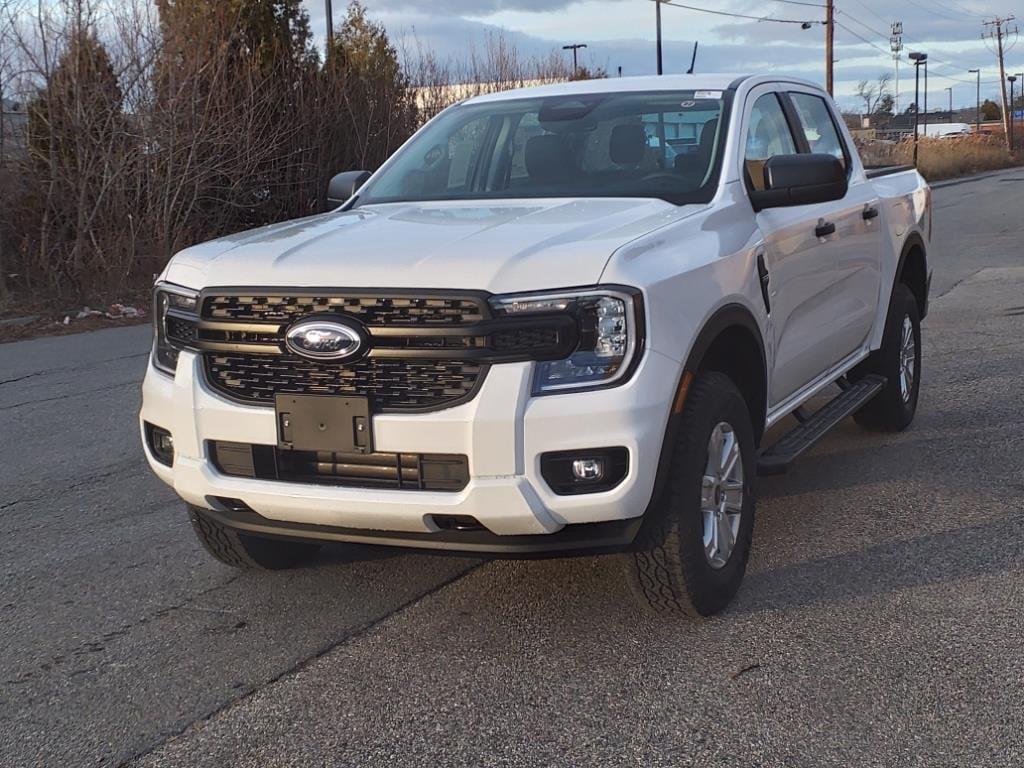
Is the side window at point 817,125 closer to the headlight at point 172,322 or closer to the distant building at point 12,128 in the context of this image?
the headlight at point 172,322

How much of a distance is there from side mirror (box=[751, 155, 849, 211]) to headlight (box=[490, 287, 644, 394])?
1.27 m

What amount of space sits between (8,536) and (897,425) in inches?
177

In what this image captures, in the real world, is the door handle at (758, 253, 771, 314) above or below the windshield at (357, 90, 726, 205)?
below

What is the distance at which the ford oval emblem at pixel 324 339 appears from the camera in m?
3.48

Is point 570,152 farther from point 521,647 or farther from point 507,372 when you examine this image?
point 521,647

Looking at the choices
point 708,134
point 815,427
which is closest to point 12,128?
point 708,134

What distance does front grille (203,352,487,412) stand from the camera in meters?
3.43

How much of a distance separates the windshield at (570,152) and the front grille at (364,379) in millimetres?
1401

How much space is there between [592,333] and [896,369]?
3391 mm

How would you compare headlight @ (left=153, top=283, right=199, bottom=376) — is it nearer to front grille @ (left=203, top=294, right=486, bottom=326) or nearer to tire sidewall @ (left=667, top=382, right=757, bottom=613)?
front grille @ (left=203, top=294, right=486, bottom=326)

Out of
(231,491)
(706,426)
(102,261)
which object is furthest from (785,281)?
(102,261)

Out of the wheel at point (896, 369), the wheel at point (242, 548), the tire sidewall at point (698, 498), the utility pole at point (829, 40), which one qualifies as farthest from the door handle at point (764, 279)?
the utility pole at point (829, 40)

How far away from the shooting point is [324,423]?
3.54m

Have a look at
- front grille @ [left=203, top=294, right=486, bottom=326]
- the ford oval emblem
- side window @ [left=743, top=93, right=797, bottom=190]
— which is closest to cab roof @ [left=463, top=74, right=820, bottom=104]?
side window @ [left=743, top=93, right=797, bottom=190]
